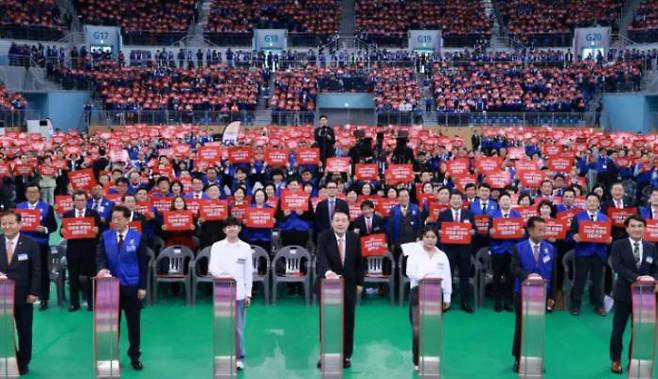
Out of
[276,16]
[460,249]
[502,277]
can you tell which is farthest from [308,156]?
[276,16]

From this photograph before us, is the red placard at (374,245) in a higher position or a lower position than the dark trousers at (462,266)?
higher

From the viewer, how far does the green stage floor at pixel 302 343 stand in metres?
7.96

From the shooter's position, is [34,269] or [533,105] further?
[533,105]

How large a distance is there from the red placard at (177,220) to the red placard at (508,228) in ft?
14.2

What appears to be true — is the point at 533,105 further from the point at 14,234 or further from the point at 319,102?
the point at 14,234

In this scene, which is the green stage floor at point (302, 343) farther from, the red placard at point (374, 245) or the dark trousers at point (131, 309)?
the red placard at point (374, 245)

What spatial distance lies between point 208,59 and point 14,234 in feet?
108

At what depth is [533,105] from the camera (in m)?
32.7

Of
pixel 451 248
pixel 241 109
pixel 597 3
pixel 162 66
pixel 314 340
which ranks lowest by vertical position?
pixel 314 340

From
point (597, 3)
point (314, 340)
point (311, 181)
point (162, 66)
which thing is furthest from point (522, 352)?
point (597, 3)

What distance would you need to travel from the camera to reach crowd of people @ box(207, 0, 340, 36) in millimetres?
42531

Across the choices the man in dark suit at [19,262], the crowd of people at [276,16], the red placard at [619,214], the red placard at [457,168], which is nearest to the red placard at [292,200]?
the red placard at [457,168]

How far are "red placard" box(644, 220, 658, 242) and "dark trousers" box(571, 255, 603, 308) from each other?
0.73 metres

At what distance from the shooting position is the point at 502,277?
33.8ft
